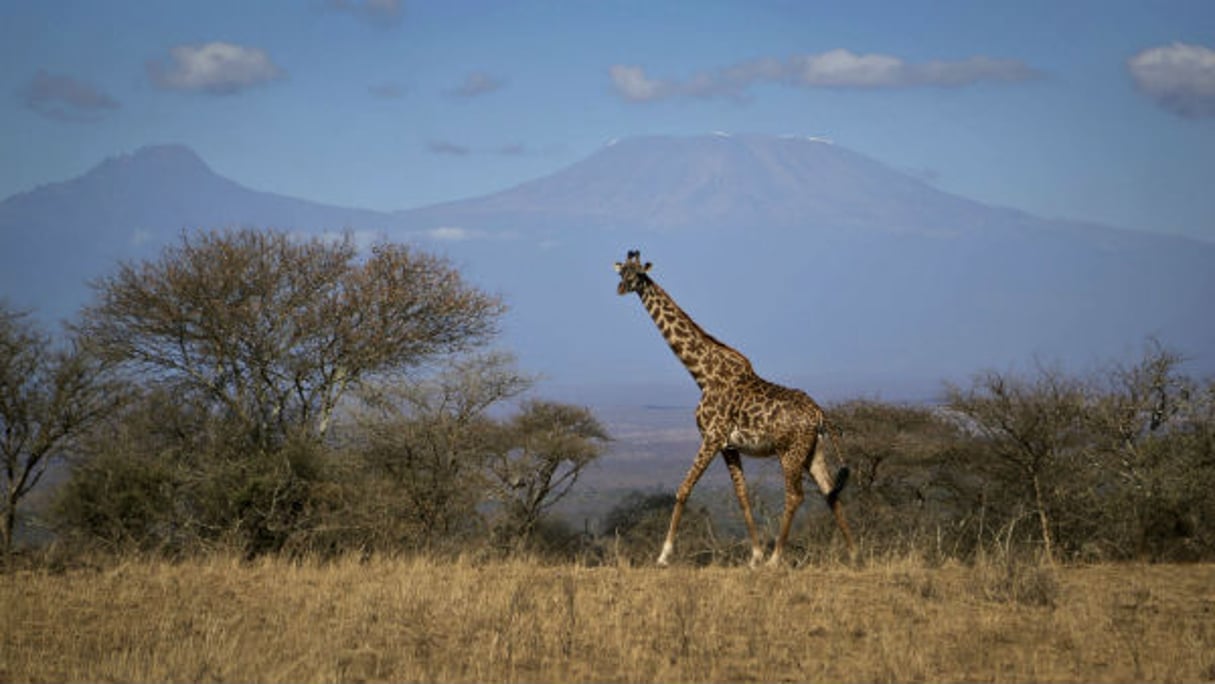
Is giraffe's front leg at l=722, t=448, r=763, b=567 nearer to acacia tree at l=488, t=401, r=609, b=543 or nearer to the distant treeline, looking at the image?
the distant treeline

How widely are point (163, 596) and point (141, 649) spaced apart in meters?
2.28

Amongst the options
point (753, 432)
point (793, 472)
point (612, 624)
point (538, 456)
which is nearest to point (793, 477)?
point (793, 472)

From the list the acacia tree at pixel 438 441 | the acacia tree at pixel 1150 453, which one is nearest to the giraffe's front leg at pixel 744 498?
the acacia tree at pixel 1150 453

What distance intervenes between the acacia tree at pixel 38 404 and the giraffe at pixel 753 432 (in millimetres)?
10109

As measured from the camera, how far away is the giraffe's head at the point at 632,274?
16.5 m

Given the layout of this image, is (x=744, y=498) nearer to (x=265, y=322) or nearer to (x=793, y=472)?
(x=793, y=472)

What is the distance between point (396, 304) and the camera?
2519 cm

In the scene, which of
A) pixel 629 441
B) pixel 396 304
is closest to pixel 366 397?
pixel 396 304

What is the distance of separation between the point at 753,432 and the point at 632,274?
107 inches

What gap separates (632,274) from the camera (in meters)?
16.5

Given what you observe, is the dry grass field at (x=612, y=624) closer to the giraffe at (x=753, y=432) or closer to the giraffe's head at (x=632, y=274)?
the giraffe at (x=753, y=432)

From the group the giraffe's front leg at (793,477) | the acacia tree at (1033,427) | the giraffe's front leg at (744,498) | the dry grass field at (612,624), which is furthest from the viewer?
the acacia tree at (1033,427)

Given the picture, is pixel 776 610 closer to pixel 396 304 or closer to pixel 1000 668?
pixel 1000 668

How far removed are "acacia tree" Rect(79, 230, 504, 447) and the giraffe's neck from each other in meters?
7.47
